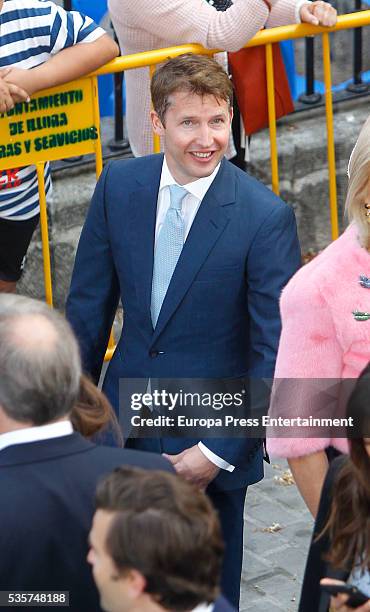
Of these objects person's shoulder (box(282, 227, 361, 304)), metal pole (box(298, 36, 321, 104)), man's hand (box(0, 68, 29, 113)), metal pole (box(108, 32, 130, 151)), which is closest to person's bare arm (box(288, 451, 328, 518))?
person's shoulder (box(282, 227, 361, 304))

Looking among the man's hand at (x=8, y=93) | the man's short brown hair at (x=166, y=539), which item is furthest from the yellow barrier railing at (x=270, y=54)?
the man's short brown hair at (x=166, y=539)

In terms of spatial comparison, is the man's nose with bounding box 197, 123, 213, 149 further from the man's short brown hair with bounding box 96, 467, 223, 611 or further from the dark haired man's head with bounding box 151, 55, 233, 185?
the man's short brown hair with bounding box 96, 467, 223, 611

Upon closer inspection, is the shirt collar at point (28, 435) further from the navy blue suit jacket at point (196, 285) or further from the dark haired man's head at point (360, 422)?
the navy blue suit jacket at point (196, 285)

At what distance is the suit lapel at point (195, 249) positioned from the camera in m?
4.04

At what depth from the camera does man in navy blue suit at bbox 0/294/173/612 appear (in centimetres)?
276

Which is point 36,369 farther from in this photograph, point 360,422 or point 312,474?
point 312,474

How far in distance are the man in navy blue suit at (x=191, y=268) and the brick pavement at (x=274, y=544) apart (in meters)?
0.45

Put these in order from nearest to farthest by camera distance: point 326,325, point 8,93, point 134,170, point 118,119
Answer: point 326,325, point 134,170, point 8,93, point 118,119

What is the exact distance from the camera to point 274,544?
500 cm

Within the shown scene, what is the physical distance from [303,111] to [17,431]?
190 inches

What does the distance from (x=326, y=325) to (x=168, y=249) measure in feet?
2.72

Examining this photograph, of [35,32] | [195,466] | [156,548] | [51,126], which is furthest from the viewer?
[51,126]

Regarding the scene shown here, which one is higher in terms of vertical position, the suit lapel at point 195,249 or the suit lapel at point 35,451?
the suit lapel at point 35,451

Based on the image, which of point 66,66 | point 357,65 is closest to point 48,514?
point 66,66
